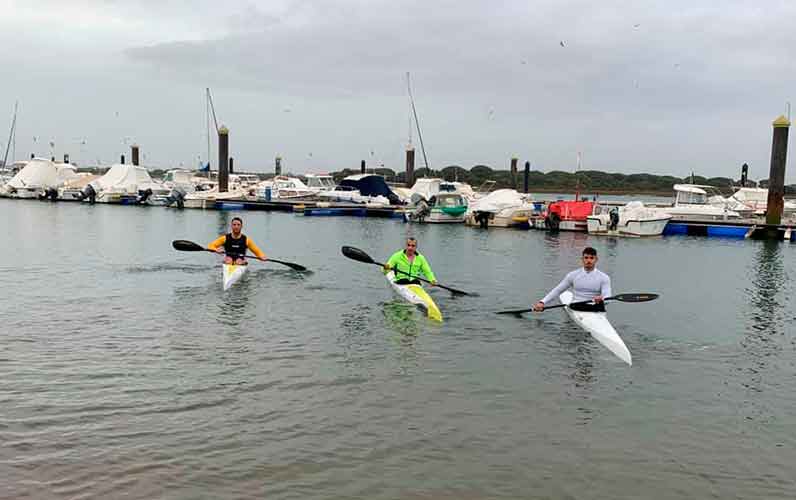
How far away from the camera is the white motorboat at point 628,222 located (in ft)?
149

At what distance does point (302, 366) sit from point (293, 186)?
65.2 metres

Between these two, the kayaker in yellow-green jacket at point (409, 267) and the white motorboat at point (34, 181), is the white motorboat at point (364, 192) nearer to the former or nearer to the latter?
the white motorboat at point (34, 181)

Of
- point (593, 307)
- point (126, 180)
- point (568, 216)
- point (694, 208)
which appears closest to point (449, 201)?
point (568, 216)

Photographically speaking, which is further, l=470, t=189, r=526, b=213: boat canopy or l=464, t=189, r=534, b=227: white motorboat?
l=470, t=189, r=526, b=213: boat canopy

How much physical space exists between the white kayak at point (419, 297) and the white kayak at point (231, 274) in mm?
4970

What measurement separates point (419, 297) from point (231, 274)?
250 inches

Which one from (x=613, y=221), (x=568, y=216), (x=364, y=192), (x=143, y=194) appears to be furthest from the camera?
(x=143, y=194)

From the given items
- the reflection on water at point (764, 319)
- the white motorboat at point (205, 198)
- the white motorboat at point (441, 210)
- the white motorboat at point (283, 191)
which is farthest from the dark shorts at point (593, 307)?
the white motorboat at point (283, 191)

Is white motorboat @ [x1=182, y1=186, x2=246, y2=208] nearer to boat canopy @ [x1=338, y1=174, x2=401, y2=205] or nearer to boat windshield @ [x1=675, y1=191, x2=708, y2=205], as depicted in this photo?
boat canopy @ [x1=338, y1=174, x2=401, y2=205]

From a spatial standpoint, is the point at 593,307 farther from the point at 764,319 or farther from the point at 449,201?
the point at 449,201

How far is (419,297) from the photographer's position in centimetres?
1758

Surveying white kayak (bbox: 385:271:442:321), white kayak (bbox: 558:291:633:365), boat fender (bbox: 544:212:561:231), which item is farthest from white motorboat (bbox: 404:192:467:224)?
white kayak (bbox: 558:291:633:365)

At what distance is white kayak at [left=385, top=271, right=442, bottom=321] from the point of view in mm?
16805

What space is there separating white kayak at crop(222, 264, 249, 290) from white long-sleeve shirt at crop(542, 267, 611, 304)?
384 inches
